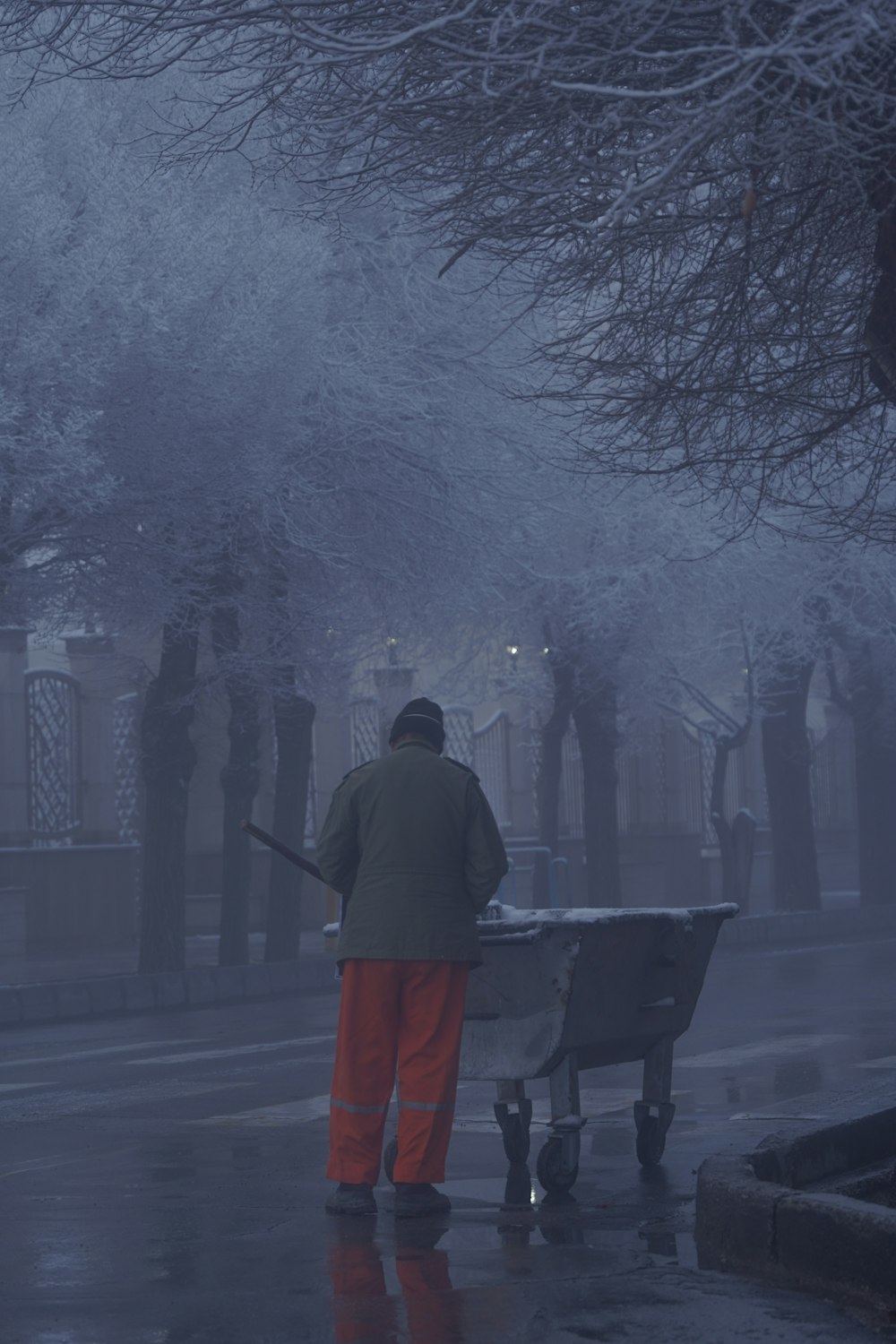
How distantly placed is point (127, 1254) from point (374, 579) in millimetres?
13768

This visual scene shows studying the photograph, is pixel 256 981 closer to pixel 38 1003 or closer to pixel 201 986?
pixel 201 986

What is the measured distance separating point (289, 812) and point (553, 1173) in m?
14.6

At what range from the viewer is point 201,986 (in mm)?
19547

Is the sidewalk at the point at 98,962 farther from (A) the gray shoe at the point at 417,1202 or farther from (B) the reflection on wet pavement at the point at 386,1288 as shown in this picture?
(B) the reflection on wet pavement at the point at 386,1288

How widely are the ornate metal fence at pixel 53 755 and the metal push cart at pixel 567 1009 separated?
58.8ft

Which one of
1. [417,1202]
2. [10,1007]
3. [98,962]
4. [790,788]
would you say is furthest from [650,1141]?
[790,788]

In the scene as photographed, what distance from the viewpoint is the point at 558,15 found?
6.71 m

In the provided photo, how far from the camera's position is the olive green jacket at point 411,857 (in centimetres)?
748

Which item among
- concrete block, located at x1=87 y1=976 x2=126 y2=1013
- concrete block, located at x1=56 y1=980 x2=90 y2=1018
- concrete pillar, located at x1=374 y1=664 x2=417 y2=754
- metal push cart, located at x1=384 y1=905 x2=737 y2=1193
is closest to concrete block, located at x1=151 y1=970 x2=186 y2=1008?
concrete block, located at x1=87 y1=976 x2=126 y2=1013

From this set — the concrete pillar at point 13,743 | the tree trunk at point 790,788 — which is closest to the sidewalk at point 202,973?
the tree trunk at point 790,788

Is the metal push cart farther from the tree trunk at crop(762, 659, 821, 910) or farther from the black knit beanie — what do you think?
the tree trunk at crop(762, 659, 821, 910)

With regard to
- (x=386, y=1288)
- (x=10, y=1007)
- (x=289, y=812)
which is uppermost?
(x=289, y=812)

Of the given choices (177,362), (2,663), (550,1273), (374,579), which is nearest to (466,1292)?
(550,1273)

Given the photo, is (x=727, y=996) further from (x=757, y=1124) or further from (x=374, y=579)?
(x=757, y=1124)
